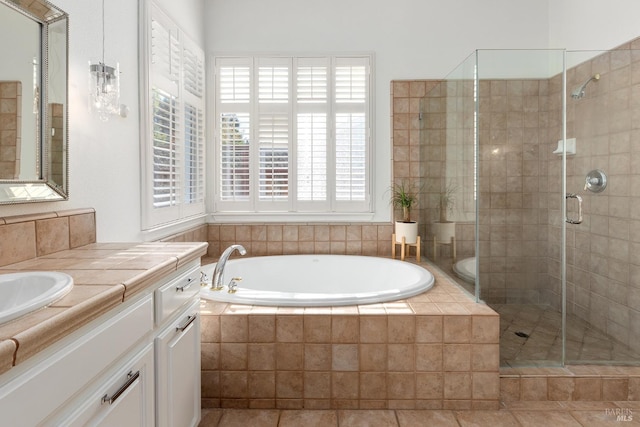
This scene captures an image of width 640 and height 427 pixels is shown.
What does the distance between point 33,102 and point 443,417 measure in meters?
2.13

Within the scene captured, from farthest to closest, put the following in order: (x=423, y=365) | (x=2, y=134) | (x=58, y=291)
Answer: (x=423, y=365)
(x=2, y=134)
(x=58, y=291)

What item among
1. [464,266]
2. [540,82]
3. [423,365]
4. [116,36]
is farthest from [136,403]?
[540,82]

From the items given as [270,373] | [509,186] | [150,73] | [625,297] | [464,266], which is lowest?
[270,373]

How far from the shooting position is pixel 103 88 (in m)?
1.60

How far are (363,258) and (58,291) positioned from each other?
7.83 feet

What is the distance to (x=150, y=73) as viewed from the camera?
2178mm

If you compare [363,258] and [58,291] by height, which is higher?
[58,291]

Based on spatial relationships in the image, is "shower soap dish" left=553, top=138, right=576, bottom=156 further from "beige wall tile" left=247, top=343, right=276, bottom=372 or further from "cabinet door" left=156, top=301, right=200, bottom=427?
"cabinet door" left=156, top=301, right=200, bottom=427

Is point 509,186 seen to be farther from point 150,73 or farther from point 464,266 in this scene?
point 150,73

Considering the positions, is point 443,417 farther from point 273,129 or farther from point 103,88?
point 273,129

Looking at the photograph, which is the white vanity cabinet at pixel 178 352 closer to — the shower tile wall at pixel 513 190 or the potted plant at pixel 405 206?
the shower tile wall at pixel 513 190

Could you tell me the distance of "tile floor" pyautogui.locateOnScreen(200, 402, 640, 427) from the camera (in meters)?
1.75

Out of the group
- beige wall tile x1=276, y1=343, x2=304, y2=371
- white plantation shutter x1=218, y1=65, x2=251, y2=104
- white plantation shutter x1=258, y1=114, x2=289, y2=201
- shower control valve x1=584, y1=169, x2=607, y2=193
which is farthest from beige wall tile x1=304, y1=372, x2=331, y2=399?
white plantation shutter x1=218, y1=65, x2=251, y2=104

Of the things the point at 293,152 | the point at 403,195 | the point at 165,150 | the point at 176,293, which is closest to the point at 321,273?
the point at 403,195
